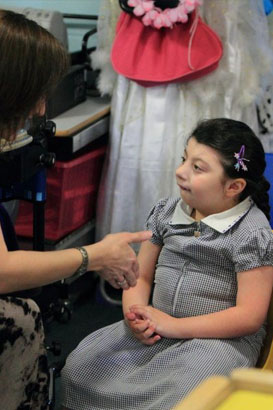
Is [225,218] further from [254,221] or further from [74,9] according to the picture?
[74,9]

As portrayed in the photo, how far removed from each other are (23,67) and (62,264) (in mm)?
386

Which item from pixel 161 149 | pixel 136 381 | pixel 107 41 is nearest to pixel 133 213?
pixel 161 149

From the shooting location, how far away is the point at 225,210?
1558 millimetres

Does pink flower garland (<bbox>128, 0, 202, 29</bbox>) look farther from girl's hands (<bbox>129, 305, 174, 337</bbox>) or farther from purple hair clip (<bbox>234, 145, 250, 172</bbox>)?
girl's hands (<bbox>129, 305, 174, 337</bbox>)

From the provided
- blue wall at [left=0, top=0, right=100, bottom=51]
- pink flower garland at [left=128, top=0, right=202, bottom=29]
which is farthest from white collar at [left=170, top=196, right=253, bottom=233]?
blue wall at [left=0, top=0, right=100, bottom=51]

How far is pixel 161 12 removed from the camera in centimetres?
213

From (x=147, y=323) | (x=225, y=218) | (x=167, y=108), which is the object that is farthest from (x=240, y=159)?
(x=167, y=108)

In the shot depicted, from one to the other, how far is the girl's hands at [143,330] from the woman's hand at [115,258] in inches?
5.2

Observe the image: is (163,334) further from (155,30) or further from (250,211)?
(155,30)

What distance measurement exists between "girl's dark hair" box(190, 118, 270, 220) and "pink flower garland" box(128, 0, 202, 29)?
0.65 m

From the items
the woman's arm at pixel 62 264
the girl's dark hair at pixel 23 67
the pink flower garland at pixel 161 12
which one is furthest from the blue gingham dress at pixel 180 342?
the pink flower garland at pixel 161 12

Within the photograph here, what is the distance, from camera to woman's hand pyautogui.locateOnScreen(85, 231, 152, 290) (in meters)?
1.35

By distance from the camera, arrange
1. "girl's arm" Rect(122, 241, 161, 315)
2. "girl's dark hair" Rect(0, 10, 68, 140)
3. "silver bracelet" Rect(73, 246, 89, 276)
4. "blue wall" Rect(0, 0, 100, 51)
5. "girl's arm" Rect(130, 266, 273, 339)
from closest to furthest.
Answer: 1. "girl's dark hair" Rect(0, 10, 68, 140)
2. "silver bracelet" Rect(73, 246, 89, 276)
3. "girl's arm" Rect(130, 266, 273, 339)
4. "girl's arm" Rect(122, 241, 161, 315)
5. "blue wall" Rect(0, 0, 100, 51)

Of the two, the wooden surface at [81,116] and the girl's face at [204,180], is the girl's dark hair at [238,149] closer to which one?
the girl's face at [204,180]
